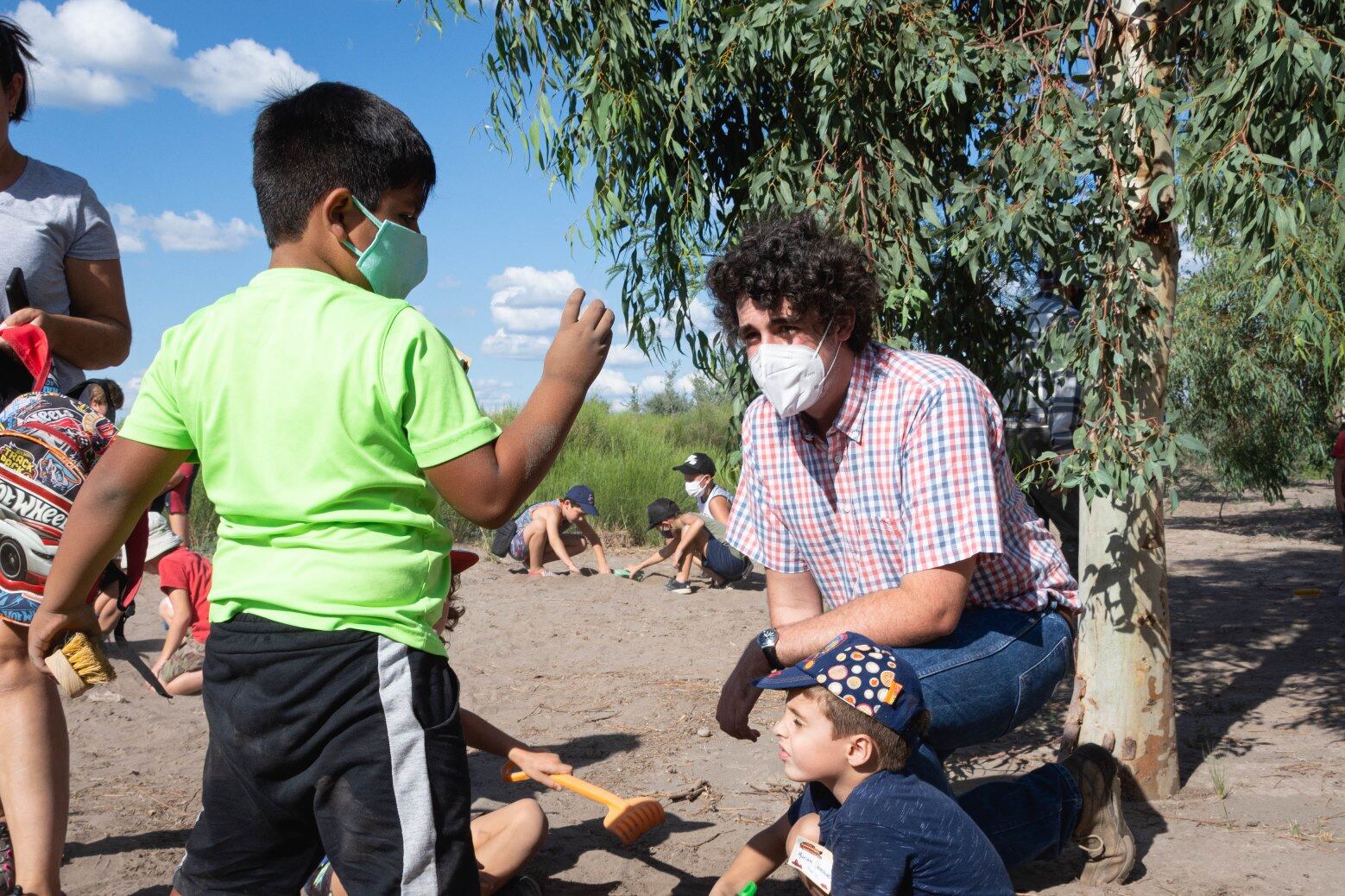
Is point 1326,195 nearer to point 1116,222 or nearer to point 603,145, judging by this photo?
point 1116,222

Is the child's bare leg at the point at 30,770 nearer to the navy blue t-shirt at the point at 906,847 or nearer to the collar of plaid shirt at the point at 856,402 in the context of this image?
the navy blue t-shirt at the point at 906,847

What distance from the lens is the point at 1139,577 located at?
374cm

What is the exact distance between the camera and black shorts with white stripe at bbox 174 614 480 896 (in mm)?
1736

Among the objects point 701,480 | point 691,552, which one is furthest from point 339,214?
point 701,480

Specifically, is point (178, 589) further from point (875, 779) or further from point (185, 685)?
point (875, 779)

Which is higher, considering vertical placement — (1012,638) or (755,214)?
(755,214)

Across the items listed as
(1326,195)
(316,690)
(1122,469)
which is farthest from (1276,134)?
(316,690)

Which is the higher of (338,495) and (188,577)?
(338,495)

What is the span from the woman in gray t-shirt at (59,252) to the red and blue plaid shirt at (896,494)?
1.65m

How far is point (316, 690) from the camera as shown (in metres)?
1.77

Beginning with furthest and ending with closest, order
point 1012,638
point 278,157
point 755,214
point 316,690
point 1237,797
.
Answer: point 755,214, point 1237,797, point 1012,638, point 278,157, point 316,690

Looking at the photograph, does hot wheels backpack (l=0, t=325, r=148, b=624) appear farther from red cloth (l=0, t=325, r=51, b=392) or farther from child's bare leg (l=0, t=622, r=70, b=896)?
child's bare leg (l=0, t=622, r=70, b=896)

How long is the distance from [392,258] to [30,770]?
1570 mm

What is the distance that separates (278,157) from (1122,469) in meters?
2.37
